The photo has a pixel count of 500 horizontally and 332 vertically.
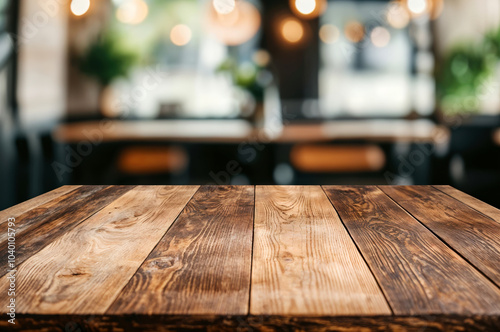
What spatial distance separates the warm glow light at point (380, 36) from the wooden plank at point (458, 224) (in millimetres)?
4513

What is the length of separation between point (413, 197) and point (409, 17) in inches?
189

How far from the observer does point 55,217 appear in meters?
1.10

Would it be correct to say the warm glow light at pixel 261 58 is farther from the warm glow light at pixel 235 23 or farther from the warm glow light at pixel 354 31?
the warm glow light at pixel 354 31

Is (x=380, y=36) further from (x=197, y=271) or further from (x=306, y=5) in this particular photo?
(x=197, y=271)

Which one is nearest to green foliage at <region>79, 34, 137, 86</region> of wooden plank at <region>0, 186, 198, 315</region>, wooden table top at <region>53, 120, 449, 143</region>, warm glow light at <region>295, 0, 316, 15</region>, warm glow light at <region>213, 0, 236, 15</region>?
wooden table top at <region>53, 120, 449, 143</region>

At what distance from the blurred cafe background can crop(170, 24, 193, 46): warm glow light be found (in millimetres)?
12

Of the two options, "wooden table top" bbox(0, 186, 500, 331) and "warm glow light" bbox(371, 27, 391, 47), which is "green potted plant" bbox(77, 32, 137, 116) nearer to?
"warm glow light" bbox(371, 27, 391, 47)

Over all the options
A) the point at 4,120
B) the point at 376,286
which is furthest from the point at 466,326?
the point at 4,120

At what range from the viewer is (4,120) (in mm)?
3543

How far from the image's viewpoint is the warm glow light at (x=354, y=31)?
5598mm

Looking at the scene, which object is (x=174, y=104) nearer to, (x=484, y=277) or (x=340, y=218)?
(x=340, y=218)

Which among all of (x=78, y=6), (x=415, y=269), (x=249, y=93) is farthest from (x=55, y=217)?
(x=78, y=6)

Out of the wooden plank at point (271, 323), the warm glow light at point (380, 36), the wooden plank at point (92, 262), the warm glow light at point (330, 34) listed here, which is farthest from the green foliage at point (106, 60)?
the wooden plank at point (271, 323)

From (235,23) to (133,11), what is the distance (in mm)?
1125
